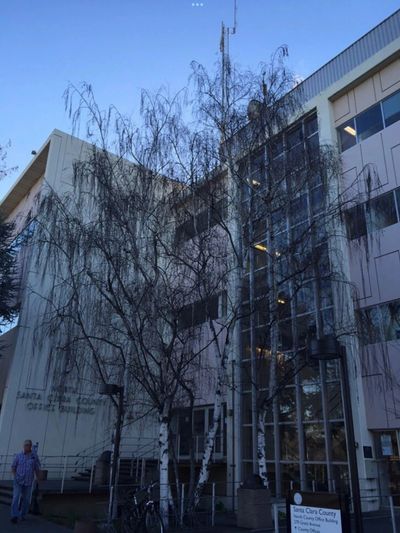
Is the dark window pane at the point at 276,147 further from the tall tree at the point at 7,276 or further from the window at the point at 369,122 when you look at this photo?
the tall tree at the point at 7,276

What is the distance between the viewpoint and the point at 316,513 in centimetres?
626

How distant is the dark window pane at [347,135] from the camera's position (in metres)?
16.9

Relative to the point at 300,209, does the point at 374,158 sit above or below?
above

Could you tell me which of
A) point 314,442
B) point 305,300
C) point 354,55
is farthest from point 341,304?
point 354,55

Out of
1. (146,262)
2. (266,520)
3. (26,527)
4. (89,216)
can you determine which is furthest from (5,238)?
(266,520)

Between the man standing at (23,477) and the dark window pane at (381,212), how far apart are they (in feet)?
37.8

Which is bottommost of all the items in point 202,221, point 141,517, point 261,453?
point 141,517

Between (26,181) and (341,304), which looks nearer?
(341,304)

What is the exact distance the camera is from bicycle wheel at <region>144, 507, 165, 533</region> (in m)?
9.44

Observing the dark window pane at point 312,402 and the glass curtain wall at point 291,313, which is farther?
the dark window pane at point 312,402

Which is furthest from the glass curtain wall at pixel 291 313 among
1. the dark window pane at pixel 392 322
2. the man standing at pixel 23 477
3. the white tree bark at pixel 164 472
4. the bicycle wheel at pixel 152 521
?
the man standing at pixel 23 477

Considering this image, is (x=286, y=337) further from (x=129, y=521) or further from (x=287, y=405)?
(x=129, y=521)

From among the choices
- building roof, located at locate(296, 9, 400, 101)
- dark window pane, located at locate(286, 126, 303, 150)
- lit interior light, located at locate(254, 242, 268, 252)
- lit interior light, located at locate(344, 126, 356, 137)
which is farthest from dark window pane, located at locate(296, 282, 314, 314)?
building roof, located at locate(296, 9, 400, 101)

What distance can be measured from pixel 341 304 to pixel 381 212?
12.0 feet
